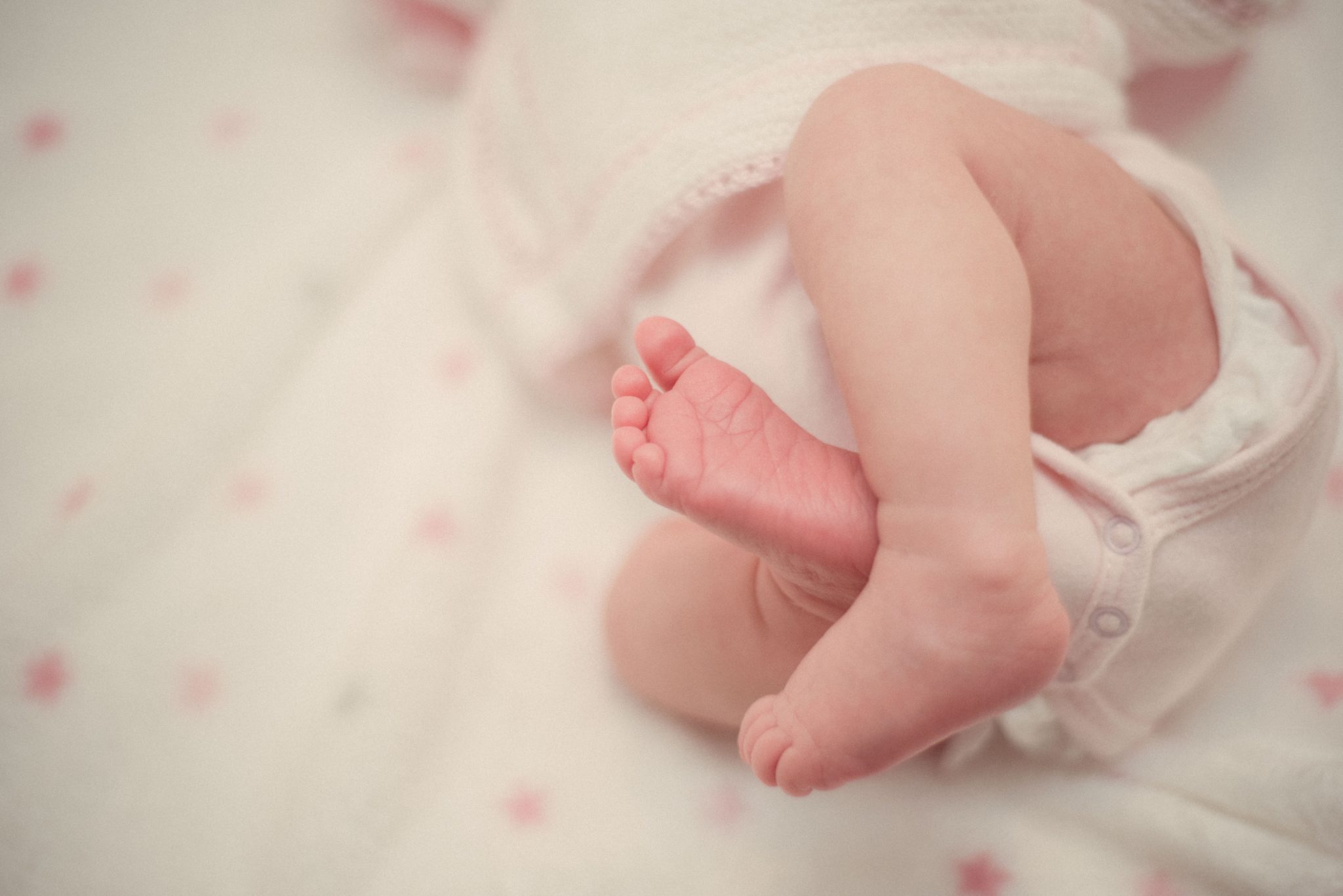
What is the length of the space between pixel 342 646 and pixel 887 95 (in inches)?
26.6

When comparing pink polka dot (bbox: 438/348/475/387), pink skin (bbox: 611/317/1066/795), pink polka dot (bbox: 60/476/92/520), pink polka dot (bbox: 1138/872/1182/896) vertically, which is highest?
pink skin (bbox: 611/317/1066/795)

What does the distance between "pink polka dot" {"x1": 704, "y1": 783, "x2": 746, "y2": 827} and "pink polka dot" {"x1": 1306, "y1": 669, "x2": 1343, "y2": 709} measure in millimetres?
515

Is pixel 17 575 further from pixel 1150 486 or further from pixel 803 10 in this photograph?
pixel 1150 486

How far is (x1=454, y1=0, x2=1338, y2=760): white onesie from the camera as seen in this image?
65 centimetres

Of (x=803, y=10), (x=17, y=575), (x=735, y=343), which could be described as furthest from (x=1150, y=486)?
(x=17, y=575)

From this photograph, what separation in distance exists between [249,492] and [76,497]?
16 cm

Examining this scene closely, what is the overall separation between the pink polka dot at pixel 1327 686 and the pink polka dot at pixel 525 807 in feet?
2.27

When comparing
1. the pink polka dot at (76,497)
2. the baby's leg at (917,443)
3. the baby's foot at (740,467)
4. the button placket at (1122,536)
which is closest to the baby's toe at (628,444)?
the baby's foot at (740,467)

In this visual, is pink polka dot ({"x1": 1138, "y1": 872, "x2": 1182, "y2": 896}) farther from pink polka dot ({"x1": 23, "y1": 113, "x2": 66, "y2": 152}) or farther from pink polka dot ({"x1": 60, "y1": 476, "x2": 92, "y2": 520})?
pink polka dot ({"x1": 23, "y1": 113, "x2": 66, "y2": 152})

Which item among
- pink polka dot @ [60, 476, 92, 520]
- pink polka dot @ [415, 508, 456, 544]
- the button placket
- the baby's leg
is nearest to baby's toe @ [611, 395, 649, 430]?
the baby's leg

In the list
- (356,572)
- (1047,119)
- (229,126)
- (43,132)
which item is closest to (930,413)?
(1047,119)

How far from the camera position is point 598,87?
797 millimetres

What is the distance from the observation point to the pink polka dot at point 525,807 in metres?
Answer: 0.84

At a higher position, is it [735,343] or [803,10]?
[803,10]
